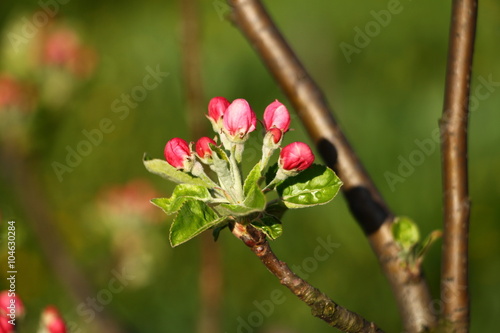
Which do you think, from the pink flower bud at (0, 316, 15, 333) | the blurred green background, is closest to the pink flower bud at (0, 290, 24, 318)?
the pink flower bud at (0, 316, 15, 333)

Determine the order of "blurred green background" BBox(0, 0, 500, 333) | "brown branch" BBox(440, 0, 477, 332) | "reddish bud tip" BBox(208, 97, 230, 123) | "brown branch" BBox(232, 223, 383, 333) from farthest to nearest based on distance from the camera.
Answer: "blurred green background" BBox(0, 0, 500, 333) < "brown branch" BBox(440, 0, 477, 332) < "reddish bud tip" BBox(208, 97, 230, 123) < "brown branch" BBox(232, 223, 383, 333)

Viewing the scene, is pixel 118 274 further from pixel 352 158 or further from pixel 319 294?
pixel 319 294

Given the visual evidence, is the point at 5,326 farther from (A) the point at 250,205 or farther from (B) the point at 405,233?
(B) the point at 405,233

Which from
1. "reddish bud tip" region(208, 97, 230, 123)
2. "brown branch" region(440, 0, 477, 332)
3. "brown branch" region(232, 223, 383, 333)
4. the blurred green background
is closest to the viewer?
"brown branch" region(232, 223, 383, 333)

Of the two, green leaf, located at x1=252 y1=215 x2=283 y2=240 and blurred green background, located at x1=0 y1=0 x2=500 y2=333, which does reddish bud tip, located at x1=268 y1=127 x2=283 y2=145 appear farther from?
blurred green background, located at x1=0 y1=0 x2=500 y2=333

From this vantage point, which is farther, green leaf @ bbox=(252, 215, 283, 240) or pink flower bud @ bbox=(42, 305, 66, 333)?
pink flower bud @ bbox=(42, 305, 66, 333)

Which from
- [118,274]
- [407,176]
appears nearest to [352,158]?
[118,274]

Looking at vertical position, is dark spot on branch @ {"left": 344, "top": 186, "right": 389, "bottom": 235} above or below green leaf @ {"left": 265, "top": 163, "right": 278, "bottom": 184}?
below
